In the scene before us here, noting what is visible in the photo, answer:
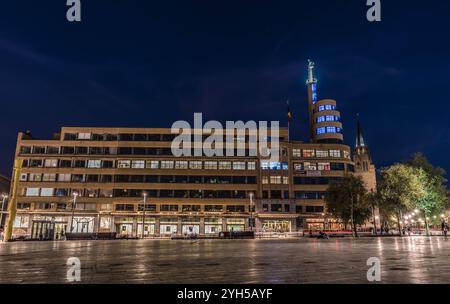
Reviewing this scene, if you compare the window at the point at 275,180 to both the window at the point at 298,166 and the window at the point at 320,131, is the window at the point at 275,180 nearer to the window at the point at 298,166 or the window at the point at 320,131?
the window at the point at 298,166

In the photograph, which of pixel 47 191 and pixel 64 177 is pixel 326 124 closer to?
pixel 64 177

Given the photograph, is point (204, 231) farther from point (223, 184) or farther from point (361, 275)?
point (361, 275)

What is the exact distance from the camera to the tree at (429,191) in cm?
5916

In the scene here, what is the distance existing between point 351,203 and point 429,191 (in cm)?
1269

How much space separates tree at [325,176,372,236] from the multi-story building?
68.4ft

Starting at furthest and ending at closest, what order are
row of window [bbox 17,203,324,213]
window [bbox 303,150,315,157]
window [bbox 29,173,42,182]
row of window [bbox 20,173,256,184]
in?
window [bbox 303,150,315,157] < row of window [bbox 20,173,256,184] < window [bbox 29,173,42,182] < row of window [bbox 17,203,324,213]

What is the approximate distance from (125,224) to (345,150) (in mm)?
58852

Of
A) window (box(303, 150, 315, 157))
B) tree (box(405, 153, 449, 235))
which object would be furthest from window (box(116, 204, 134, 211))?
tree (box(405, 153, 449, 235))

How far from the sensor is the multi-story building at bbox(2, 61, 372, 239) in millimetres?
85562

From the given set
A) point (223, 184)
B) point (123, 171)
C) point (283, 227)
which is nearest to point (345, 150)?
point (283, 227)

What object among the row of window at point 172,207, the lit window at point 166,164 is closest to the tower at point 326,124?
the row of window at point 172,207

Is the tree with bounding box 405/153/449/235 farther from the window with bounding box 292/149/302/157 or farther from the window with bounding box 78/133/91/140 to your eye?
the window with bounding box 78/133/91/140

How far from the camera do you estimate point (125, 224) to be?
86375mm

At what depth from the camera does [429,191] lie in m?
60.5
